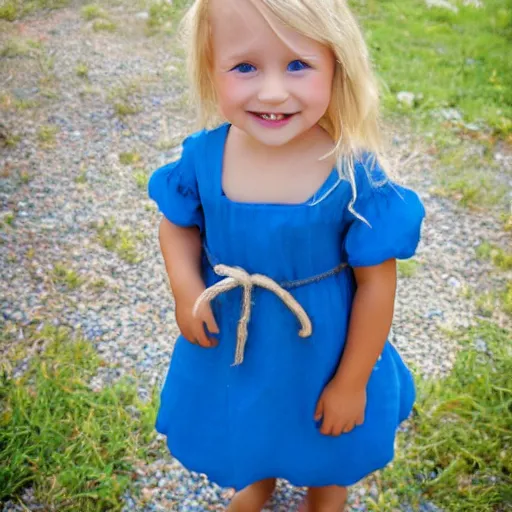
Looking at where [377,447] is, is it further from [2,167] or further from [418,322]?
[2,167]

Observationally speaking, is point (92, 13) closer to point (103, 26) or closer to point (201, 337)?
point (103, 26)

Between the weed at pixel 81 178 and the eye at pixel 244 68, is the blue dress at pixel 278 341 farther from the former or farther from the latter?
the weed at pixel 81 178

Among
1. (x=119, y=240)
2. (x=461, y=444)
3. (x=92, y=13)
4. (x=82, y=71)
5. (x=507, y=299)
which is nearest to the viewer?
(x=461, y=444)

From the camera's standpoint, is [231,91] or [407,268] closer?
[231,91]

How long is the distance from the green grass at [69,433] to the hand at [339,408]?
859mm

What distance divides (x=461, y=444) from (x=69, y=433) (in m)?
1.27

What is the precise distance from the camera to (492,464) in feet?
6.84

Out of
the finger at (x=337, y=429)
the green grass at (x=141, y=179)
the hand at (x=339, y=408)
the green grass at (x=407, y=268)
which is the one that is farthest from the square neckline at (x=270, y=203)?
the green grass at (x=141, y=179)

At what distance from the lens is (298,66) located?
1155mm

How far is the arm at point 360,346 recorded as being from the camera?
132cm

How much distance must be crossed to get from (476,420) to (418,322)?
21.2 inches

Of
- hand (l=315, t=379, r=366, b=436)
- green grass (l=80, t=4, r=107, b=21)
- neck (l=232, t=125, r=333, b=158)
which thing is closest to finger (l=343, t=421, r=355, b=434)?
hand (l=315, t=379, r=366, b=436)

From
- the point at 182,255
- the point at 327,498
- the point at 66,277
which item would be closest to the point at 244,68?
the point at 182,255

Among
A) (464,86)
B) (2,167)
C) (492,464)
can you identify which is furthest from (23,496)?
(464,86)
